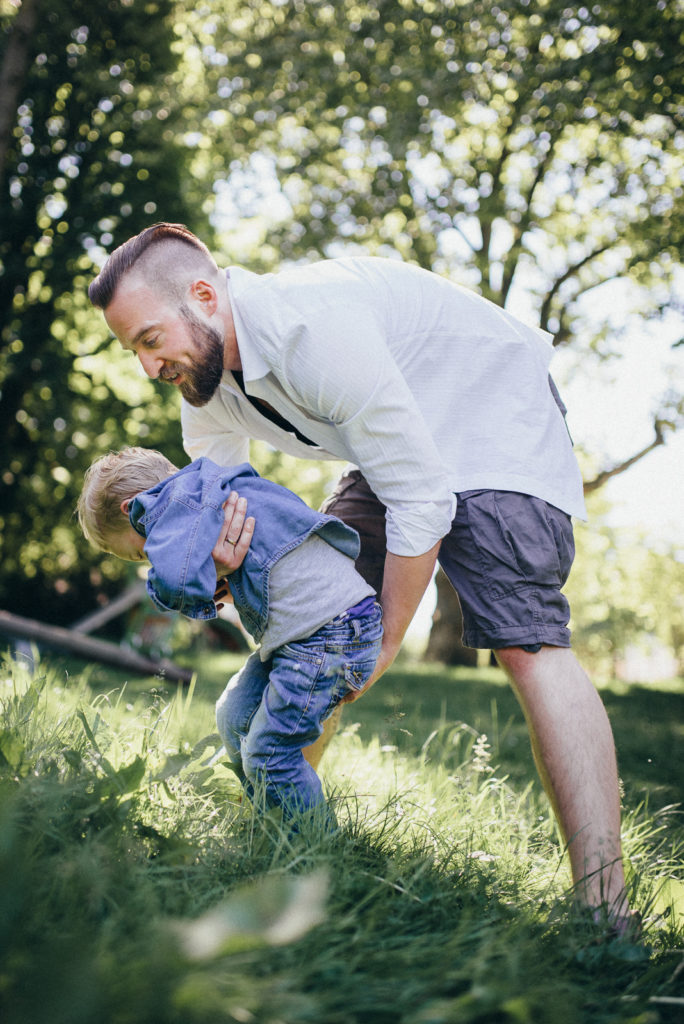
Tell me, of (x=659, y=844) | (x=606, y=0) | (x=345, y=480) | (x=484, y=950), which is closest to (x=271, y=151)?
(x=606, y=0)

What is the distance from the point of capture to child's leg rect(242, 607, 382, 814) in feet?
6.72

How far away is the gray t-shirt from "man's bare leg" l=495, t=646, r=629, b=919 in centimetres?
45

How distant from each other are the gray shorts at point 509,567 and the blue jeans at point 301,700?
0.28m

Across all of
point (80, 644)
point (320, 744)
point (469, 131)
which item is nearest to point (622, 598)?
point (469, 131)

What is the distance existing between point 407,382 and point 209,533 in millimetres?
762

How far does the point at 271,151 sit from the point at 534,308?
16.3 ft

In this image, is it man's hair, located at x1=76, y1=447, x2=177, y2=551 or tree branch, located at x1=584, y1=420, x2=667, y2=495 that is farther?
tree branch, located at x1=584, y1=420, x2=667, y2=495

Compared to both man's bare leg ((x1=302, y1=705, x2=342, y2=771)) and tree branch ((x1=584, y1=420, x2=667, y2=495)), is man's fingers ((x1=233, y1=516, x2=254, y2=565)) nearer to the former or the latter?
man's bare leg ((x1=302, y1=705, x2=342, y2=771))

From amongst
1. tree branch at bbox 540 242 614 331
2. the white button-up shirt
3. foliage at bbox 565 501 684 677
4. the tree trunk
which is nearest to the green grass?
the white button-up shirt

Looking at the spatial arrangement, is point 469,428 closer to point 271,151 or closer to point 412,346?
point 412,346

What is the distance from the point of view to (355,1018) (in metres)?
1.24

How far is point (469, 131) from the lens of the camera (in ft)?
37.3

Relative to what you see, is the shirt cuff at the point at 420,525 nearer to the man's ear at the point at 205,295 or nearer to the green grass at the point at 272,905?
the green grass at the point at 272,905

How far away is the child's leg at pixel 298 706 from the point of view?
6.72 feet
